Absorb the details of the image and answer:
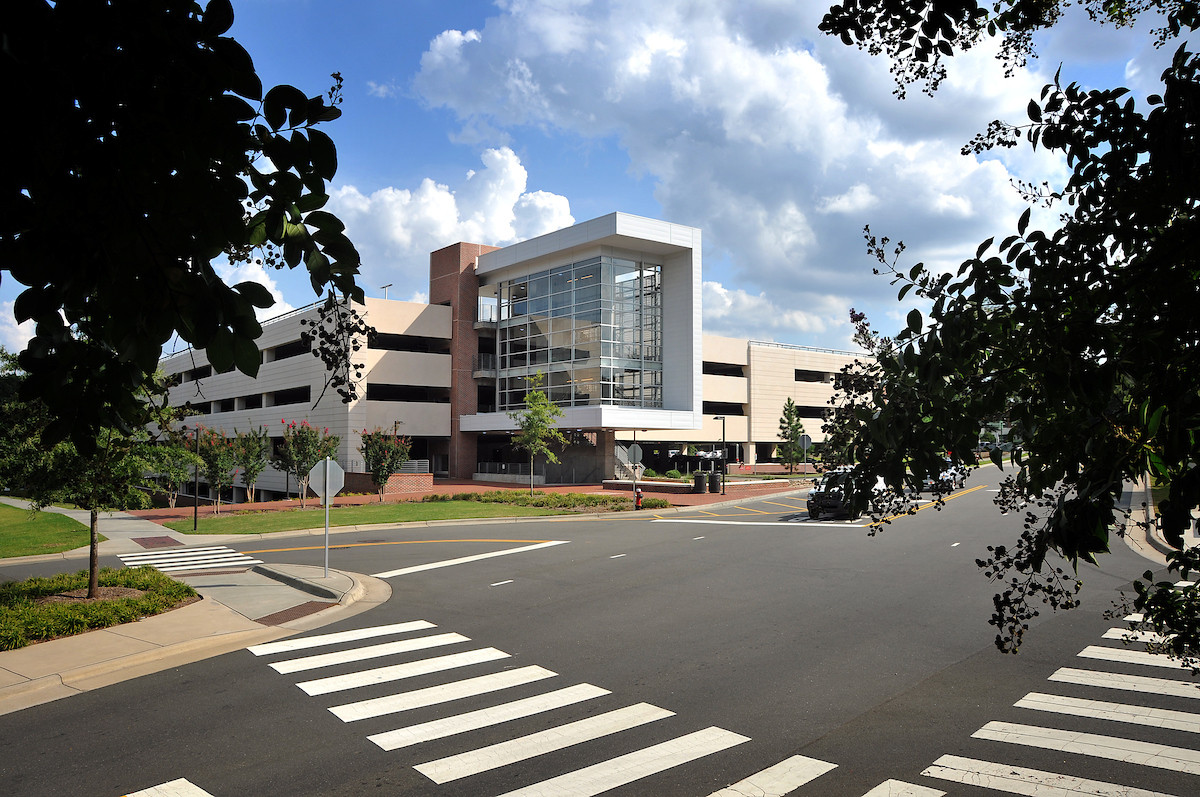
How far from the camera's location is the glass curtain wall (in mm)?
49500

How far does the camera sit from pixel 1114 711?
7.51m

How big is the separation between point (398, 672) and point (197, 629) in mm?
4049

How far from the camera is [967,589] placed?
1380 centimetres

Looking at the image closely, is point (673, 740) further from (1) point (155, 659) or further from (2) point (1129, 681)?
(1) point (155, 659)

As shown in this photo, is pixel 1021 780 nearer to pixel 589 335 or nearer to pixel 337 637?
pixel 337 637

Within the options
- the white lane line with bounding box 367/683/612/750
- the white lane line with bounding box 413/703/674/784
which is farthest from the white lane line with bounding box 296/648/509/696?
the white lane line with bounding box 413/703/674/784

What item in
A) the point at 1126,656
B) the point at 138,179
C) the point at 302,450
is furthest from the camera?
the point at 302,450

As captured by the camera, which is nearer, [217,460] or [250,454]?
[217,460]

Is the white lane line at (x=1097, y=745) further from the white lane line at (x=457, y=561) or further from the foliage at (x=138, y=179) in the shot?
the white lane line at (x=457, y=561)

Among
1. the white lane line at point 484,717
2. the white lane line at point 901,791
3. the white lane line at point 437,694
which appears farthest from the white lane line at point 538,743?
the white lane line at point 901,791

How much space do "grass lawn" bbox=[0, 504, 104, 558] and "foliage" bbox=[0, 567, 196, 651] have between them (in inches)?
318

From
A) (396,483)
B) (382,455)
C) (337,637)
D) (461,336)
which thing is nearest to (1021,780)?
(337,637)

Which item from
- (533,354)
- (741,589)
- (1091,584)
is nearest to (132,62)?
(741,589)

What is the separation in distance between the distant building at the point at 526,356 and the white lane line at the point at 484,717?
37.6 meters
